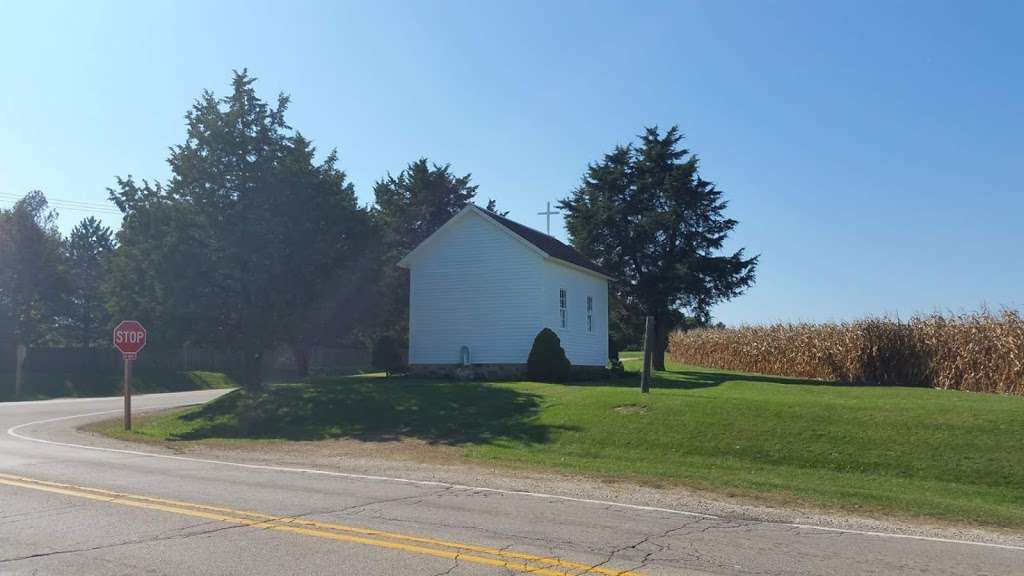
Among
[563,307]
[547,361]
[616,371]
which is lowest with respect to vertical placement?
[616,371]

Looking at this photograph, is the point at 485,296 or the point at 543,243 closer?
the point at 485,296

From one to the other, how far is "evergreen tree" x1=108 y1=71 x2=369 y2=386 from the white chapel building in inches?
139

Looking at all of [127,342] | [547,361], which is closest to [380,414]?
[127,342]

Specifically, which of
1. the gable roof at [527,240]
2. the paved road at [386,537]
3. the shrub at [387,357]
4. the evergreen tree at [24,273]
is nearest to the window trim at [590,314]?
the gable roof at [527,240]

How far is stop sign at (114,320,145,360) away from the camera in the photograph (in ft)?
71.9

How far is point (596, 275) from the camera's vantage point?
34438 mm

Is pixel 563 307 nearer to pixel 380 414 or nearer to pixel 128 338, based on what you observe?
pixel 380 414

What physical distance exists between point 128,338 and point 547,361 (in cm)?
1288

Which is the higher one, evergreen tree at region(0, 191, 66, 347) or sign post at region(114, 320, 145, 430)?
evergreen tree at region(0, 191, 66, 347)

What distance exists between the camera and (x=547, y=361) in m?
27.5

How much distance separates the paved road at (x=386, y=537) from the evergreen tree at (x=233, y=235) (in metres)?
14.7

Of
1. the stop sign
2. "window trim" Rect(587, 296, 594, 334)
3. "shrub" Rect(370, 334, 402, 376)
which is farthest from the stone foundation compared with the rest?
the stop sign

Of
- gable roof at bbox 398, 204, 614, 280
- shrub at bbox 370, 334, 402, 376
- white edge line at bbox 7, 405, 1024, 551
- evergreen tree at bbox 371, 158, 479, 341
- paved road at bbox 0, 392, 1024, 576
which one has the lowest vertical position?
white edge line at bbox 7, 405, 1024, 551

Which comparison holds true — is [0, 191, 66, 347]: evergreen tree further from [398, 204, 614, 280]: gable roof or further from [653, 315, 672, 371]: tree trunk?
[653, 315, 672, 371]: tree trunk
